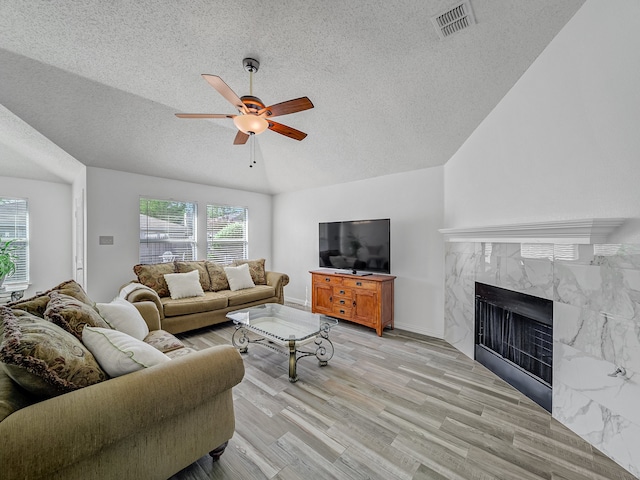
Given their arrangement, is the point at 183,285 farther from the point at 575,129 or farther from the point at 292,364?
the point at 575,129

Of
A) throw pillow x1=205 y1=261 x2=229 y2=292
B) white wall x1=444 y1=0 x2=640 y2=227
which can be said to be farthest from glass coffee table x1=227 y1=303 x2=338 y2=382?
white wall x1=444 y1=0 x2=640 y2=227

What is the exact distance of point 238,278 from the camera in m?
4.55

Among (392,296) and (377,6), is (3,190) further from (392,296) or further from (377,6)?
(392,296)

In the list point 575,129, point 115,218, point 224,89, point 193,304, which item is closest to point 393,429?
point 575,129

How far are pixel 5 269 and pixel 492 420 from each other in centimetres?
666

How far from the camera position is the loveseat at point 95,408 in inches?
38.4

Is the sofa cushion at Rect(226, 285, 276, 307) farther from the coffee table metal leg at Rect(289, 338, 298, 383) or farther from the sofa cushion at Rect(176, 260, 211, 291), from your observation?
the coffee table metal leg at Rect(289, 338, 298, 383)

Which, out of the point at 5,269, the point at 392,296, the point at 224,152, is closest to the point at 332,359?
the point at 392,296

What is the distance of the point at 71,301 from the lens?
173cm

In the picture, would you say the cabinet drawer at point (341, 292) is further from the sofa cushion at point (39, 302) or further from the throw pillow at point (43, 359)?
the throw pillow at point (43, 359)

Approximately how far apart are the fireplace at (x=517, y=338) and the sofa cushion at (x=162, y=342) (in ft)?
9.95

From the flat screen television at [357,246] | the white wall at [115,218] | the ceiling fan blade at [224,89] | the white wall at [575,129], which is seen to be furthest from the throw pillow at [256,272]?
the white wall at [575,129]

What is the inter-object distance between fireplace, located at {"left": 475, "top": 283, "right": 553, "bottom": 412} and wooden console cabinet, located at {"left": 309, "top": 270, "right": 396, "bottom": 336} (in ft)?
3.89

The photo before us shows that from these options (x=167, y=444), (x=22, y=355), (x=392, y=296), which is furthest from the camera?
(x=392, y=296)
